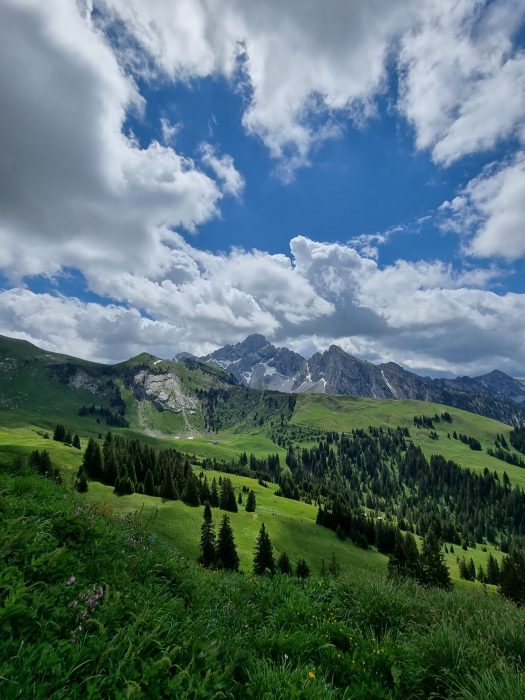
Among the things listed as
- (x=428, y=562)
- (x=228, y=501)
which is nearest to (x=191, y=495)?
(x=228, y=501)

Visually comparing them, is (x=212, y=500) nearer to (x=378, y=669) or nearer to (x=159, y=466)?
(x=159, y=466)

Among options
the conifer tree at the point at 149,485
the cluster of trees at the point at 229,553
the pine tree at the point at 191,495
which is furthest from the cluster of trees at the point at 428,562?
the conifer tree at the point at 149,485

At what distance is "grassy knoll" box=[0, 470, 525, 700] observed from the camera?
4.55m

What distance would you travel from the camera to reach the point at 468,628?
8.20m

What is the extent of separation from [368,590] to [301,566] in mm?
50053

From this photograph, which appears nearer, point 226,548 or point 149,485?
point 226,548

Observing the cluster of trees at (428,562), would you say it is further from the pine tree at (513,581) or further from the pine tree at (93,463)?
the pine tree at (93,463)

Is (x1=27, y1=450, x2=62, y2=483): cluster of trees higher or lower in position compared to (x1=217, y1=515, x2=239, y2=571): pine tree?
higher

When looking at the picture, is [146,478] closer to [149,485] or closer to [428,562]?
[149,485]

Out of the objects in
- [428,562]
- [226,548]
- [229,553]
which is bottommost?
[428,562]

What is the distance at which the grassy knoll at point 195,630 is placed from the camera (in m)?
4.55

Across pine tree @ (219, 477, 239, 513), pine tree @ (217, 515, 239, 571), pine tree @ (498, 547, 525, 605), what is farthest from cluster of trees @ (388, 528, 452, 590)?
pine tree @ (219, 477, 239, 513)

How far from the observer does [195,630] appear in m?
6.55

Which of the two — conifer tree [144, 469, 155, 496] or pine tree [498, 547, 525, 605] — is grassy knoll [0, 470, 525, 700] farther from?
conifer tree [144, 469, 155, 496]
